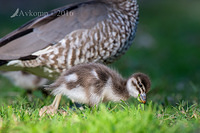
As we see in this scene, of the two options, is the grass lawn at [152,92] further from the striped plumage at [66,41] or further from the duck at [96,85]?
the striped plumage at [66,41]

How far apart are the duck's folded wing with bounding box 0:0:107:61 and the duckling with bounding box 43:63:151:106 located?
2.25 feet

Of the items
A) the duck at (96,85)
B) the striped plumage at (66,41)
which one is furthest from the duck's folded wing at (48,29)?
the duck at (96,85)

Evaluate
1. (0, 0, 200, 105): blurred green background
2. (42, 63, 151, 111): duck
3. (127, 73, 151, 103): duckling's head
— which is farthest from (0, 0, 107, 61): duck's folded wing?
(0, 0, 200, 105): blurred green background

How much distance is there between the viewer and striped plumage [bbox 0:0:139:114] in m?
5.36

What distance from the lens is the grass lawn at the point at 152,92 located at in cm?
355

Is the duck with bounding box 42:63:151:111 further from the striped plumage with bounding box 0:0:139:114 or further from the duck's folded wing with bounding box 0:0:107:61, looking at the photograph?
the duck's folded wing with bounding box 0:0:107:61

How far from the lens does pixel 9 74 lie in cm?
732

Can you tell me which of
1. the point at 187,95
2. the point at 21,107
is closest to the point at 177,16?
the point at 187,95

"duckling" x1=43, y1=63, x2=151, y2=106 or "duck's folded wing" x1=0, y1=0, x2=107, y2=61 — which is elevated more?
"duck's folded wing" x1=0, y1=0, x2=107, y2=61

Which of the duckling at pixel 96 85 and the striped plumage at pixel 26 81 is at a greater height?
the duckling at pixel 96 85

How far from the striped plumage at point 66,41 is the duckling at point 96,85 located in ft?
1.25

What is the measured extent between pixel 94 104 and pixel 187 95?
7.59 feet

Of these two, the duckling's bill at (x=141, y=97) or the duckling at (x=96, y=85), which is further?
the duckling's bill at (x=141, y=97)

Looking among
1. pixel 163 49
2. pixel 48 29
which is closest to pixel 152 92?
pixel 48 29
